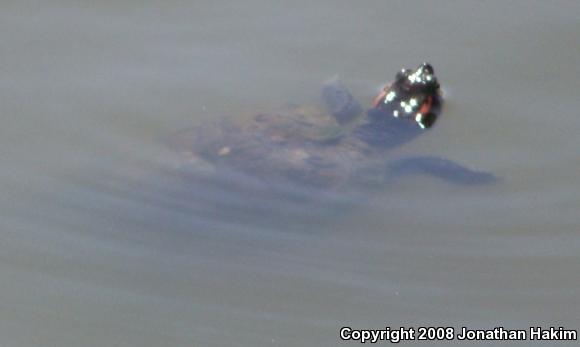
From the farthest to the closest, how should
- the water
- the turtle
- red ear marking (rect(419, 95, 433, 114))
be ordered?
→ red ear marking (rect(419, 95, 433, 114))
the turtle
the water

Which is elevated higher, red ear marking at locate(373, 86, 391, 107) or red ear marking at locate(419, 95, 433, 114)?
red ear marking at locate(373, 86, 391, 107)

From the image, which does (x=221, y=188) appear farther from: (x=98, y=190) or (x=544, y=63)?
(x=544, y=63)

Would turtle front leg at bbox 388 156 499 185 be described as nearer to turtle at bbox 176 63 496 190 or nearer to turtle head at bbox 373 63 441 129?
turtle at bbox 176 63 496 190

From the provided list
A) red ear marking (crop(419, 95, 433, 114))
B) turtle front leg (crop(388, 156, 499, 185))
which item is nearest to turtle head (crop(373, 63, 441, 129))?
red ear marking (crop(419, 95, 433, 114))

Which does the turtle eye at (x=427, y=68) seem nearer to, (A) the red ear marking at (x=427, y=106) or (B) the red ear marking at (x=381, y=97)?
(A) the red ear marking at (x=427, y=106)

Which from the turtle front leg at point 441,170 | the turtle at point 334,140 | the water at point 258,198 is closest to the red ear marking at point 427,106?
the turtle at point 334,140

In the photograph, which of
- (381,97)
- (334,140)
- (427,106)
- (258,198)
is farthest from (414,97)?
(258,198)

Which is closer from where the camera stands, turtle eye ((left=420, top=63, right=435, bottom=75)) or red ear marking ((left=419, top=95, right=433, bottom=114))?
turtle eye ((left=420, top=63, right=435, bottom=75))
